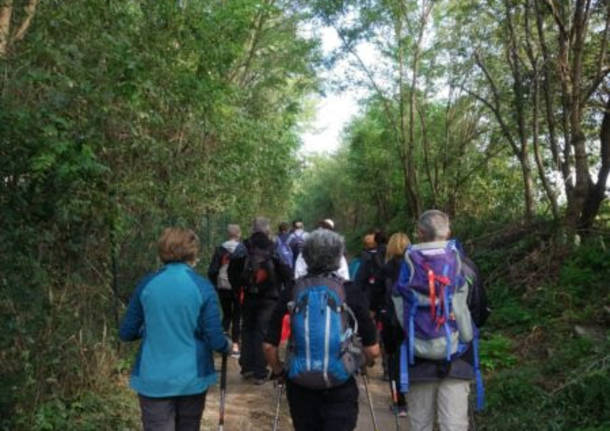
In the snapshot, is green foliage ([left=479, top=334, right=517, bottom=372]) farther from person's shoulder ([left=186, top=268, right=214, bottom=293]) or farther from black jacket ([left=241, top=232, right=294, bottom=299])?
person's shoulder ([left=186, top=268, right=214, bottom=293])

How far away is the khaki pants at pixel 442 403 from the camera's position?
14.9 feet

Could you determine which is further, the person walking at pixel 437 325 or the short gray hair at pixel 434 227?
the short gray hair at pixel 434 227

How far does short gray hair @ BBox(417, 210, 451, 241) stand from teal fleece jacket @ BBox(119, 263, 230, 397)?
1497 millimetres

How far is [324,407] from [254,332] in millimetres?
4488

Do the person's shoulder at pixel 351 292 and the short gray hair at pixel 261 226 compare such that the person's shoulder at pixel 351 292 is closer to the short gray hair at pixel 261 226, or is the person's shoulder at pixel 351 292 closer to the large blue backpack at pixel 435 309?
the large blue backpack at pixel 435 309

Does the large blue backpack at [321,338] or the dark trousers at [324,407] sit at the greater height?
the large blue backpack at [321,338]

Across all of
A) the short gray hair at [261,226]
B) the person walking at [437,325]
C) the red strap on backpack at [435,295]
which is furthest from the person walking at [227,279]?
the red strap on backpack at [435,295]

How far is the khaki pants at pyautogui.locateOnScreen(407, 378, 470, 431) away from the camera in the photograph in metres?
4.54

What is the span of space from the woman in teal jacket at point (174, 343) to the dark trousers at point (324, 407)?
1.99 feet

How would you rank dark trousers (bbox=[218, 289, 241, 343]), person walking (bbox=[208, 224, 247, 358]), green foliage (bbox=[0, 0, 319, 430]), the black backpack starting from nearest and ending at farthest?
green foliage (bbox=[0, 0, 319, 430])
the black backpack
person walking (bbox=[208, 224, 247, 358])
dark trousers (bbox=[218, 289, 241, 343])

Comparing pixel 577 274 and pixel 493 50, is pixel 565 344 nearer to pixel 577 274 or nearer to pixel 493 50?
pixel 577 274

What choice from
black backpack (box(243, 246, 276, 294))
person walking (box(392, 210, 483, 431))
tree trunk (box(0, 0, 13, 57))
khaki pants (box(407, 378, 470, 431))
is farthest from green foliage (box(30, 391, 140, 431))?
tree trunk (box(0, 0, 13, 57))

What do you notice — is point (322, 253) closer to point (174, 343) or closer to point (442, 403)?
point (174, 343)

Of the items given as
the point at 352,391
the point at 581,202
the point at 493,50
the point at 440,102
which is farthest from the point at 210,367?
the point at 440,102
